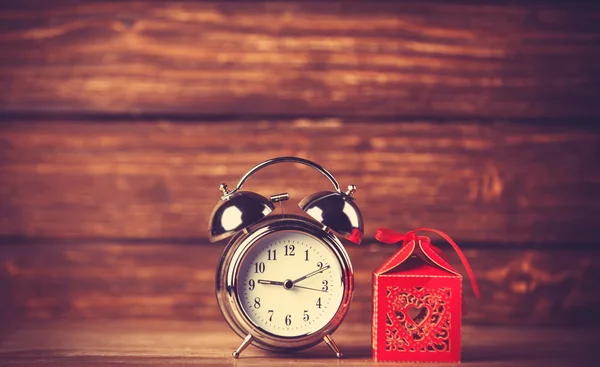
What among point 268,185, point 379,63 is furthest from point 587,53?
point 268,185

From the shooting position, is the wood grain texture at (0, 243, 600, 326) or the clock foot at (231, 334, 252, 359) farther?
the wood grain texture at (0, 243, 600, 326)

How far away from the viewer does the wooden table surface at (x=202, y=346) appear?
1.00m

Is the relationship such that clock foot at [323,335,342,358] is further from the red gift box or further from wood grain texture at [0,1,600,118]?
wood grain texture at [0,1,600,118]

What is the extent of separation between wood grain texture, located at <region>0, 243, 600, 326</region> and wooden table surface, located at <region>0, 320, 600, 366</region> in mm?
36

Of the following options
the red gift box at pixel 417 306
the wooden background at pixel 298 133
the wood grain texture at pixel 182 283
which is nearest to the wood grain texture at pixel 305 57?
the wooden background at pixel 298 133

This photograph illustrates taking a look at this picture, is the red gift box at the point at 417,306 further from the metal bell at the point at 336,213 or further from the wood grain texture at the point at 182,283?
the wood grain texture at the point at 182,283

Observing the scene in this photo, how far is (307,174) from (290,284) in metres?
0.34

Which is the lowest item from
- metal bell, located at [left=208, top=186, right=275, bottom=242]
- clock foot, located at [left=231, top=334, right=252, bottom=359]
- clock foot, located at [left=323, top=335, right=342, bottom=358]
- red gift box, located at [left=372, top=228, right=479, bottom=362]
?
clock foot, located at [left=231, top=334, right=252, bottom=359]

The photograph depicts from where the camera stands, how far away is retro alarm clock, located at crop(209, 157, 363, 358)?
3.31 ft

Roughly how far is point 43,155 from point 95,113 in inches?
5.6

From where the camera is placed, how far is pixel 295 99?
130 centimetres

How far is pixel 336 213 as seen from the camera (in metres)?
1.00

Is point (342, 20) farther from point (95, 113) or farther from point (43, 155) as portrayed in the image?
point (43, 155)

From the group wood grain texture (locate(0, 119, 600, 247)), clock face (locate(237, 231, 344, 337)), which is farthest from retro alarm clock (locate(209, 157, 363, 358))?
wood grain texture (locate(0, 119, 600, 247))
